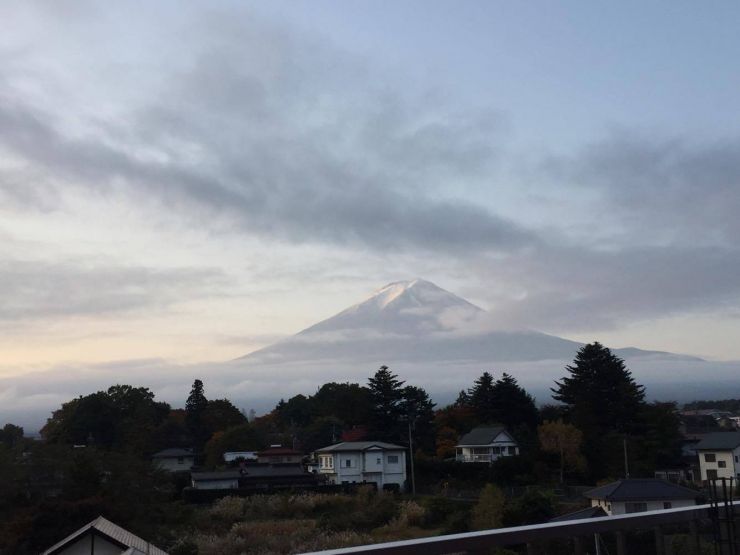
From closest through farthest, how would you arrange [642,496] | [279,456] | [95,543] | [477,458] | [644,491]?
[95,543] < [642,496] < [644,491] < [477,458] < [279,456]

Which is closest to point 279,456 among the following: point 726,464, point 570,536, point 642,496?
point 726,464

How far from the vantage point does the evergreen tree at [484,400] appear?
141 feet

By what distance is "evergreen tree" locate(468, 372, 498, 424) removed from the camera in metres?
43.0

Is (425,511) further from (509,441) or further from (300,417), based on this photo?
(300,417)

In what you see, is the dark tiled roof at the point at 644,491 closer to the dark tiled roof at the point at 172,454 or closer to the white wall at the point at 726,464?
the white wall at the point at 726,464

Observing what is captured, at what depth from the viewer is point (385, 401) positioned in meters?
45.9

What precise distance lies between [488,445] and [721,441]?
35.6 feet

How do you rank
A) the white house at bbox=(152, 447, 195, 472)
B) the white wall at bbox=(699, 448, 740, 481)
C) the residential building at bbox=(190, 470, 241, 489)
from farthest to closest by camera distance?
the white house at bbox=(152, 447, 195, 472) < the residential building at bbox=(190, 470, 241, 489) < the white wall at bbox=(699, 448, 740, 481)

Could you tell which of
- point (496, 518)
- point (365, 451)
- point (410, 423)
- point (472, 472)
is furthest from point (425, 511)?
point (410, 423)

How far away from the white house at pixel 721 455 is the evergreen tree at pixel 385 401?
1824cm

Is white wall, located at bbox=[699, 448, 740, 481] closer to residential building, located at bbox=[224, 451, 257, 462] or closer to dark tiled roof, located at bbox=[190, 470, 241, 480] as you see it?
dark tiled roof, located at bbox=[190, 470, 241, 480]

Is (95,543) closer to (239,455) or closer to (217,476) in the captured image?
(217,476)

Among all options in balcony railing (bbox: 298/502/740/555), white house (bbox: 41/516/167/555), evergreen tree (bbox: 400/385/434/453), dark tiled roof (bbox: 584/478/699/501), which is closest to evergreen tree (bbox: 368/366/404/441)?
evergreen tree (bbox: 400/385/434/453)

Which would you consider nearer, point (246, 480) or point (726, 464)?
point (726, 464)
